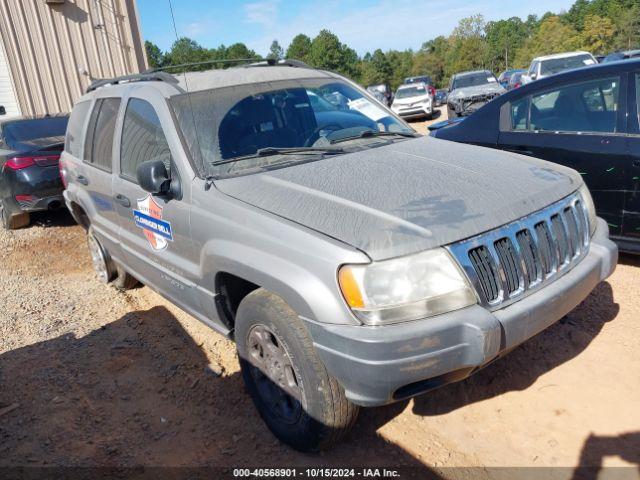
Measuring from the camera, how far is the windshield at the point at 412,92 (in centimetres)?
2016

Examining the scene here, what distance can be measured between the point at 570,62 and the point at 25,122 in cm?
1369

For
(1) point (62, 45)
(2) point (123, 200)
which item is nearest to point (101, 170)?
(2) point (123, 200)

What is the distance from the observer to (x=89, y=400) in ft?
11.0

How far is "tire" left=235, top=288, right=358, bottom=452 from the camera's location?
2.37 metres

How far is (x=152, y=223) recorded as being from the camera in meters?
3.36

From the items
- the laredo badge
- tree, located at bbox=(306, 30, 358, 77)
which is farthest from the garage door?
tree, located at bbox=(306, 30, 358, 77)

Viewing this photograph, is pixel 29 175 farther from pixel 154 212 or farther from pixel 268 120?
pixel 268 120

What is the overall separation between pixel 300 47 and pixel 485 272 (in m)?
84.6

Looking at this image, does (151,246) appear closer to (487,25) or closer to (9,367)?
(9,367)

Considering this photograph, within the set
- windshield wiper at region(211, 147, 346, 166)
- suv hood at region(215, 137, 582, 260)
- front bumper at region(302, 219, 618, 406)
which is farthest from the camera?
windshield wiper at region(211, 147, 346, 166)

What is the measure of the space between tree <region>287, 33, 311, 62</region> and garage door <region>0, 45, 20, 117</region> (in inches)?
2750

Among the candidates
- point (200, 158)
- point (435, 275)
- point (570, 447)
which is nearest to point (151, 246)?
point (200, 158)

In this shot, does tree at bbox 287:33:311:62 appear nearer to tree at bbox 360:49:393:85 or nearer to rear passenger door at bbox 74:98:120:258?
tree at bbox 360:49:393:85

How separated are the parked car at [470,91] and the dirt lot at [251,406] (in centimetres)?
1092
